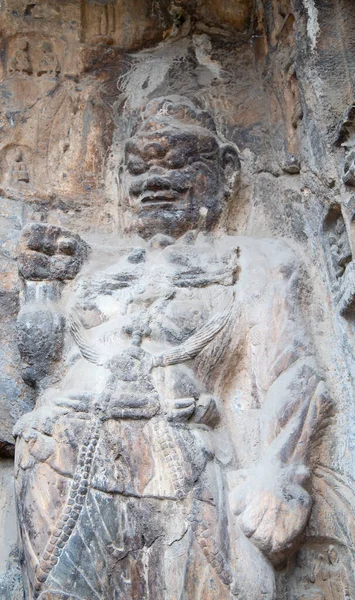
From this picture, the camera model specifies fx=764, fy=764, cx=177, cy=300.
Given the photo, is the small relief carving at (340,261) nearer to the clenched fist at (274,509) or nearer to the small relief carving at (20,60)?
the clenched fist at (274,509)

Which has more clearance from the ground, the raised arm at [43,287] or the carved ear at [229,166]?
the carved ear at [229,166]

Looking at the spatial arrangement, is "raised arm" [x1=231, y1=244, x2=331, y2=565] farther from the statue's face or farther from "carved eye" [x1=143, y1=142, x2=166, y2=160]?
"carved eye" [x1=143, y1=142, x2=166, y2=160]

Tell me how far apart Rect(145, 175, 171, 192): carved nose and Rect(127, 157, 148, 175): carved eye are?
111 millimetres

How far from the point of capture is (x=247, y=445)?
368 cm

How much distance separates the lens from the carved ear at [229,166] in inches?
168

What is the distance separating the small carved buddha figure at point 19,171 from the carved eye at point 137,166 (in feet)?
2.30

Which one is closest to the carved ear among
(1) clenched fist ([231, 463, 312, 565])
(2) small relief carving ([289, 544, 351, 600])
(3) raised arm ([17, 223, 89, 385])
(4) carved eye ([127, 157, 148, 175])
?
(4) carved eye ([127, 157, 148, 175])

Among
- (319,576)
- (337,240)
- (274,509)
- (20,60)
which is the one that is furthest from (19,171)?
(319,576)

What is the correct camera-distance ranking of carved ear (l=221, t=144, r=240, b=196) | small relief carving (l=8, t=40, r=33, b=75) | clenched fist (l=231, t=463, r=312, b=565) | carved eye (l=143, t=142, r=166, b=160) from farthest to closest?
small relief carving (l=8, t=40, r=33, b=75) → carved ear (l=221, t=144, r=240, b=196) → carved eye (l=143, t=142, r=166, b=160) → clenched fist (l=231, t=463, r=312, b=565)

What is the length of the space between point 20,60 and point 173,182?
136 cm

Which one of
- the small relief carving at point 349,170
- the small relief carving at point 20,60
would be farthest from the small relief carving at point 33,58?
the small relief carving at point 349,170

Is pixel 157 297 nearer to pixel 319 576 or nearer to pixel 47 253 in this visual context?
pixel 47 253

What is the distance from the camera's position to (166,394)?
3.55m

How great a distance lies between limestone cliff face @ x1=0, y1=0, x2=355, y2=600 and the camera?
3.59 meters
